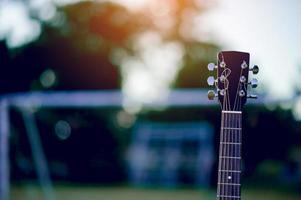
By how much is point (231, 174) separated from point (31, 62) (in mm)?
15720

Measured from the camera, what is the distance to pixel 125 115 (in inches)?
806

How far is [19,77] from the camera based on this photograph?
1675 cm

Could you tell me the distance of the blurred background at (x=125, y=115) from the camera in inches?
642

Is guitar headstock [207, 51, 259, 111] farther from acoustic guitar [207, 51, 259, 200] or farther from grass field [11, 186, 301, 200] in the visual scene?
grass field [11, 186, 301, 200]

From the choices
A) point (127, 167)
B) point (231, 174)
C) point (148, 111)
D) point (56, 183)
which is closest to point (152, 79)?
point (148, 111)

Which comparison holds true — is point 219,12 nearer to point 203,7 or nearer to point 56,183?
point 203,7

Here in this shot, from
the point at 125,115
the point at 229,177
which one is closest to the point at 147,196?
the point at 125,115

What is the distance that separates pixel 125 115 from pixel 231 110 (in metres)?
17.4

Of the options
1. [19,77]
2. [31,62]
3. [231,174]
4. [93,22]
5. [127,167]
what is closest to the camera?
[231,174]

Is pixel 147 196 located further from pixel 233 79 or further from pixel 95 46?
pixel 233 79

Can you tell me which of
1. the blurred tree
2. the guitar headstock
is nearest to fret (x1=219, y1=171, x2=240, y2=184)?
the guitar headstock

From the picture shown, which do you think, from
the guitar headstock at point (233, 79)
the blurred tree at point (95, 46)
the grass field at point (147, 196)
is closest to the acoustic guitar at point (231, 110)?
the guitar headstock at point (233, 79)

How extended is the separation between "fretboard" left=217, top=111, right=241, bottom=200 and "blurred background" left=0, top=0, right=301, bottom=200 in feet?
35.1

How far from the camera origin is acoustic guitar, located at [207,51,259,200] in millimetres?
3096
